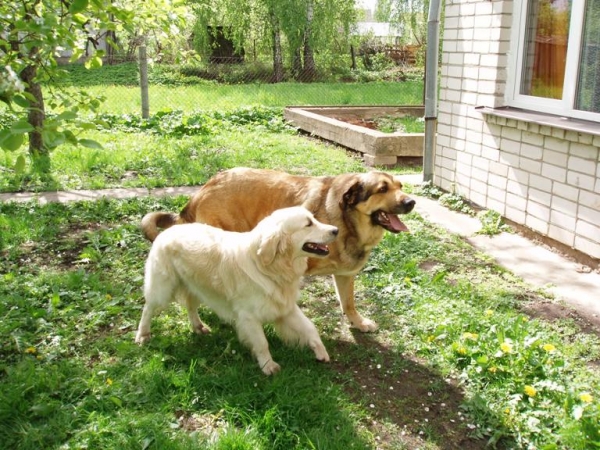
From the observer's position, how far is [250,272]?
372cm

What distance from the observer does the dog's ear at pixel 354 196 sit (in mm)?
4152

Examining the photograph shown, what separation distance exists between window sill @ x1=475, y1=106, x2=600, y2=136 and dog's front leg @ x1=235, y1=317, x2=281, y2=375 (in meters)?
3.53

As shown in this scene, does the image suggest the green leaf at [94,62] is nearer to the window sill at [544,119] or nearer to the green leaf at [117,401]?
the green leaf at [117,401]

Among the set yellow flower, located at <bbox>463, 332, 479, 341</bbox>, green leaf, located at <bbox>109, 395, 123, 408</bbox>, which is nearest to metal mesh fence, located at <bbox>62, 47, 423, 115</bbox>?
green leaf, located at <bbox>109, 395, 123, 408</bbox>

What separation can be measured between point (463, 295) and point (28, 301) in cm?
356

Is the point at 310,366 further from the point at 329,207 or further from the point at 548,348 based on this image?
the point at 548,348

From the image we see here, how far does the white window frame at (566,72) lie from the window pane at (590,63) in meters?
0.05

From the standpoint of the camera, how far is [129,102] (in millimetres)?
16031

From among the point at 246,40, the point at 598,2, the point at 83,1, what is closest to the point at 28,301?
the point at 83,1

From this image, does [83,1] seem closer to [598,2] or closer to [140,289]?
[140,289]

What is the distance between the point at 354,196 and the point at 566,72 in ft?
10.8

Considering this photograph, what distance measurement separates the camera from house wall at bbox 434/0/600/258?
5.53m

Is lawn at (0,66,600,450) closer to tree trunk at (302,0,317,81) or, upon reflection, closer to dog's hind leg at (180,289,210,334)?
dog's hind leg at (180,289,210,334)

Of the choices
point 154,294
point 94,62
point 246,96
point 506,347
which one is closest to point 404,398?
point 506,347
